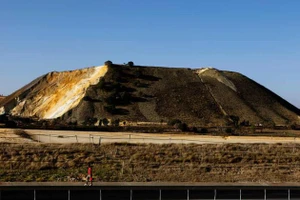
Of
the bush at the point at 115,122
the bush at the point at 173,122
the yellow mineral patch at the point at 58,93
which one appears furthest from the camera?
the yellow mineral patch at the point at 58,93

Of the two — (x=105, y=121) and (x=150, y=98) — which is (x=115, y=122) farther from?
(x=150, y=98)

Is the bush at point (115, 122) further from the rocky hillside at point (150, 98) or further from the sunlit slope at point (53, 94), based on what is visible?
the sunlit slope at point (53, 94)

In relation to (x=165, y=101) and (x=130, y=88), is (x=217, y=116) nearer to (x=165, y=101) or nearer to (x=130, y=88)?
(x=165, y=101)

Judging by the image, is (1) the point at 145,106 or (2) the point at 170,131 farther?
(1) the point at 145,106

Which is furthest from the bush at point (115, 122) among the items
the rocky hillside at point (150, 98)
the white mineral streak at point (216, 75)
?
the white mineral streak at point (216, 75)

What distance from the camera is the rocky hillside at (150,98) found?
8200 cm

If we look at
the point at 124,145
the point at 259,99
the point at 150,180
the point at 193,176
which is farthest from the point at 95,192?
the point at 259,99

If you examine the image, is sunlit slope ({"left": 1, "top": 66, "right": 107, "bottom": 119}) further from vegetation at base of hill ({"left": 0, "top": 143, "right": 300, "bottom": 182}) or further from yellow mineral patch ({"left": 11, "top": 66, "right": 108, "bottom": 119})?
vegetation at base of hill ({"left": 0, "top": 143, "right": 300, "bottom": 182})

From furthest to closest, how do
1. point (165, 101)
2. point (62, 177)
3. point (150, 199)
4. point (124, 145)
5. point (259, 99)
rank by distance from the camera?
point (259, 99), point (165, 101), point (124, 145), point (62, 177), point (150, 199)

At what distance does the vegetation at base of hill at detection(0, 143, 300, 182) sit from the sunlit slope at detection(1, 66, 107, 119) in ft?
161

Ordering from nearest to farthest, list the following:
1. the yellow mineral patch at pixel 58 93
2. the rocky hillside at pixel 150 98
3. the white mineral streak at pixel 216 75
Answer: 1. the rocky hillside at pixel 150 98
2. the yellow mineral patch at pixel 58 93
3. the white mineral streak at pixel 216 75

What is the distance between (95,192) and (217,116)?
6533 centimetres

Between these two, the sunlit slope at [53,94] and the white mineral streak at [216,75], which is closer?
the sunlit slope at [53,94]

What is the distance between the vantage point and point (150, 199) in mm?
18688
